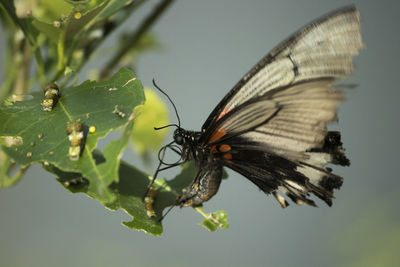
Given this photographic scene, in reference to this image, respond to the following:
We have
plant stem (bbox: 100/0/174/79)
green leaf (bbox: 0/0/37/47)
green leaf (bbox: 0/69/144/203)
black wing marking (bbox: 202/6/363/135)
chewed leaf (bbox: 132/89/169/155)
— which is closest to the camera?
green leaf (bbox: 0/69/144/203)

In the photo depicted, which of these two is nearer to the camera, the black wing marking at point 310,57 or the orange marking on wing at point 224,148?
the black wing marking at point 310,57

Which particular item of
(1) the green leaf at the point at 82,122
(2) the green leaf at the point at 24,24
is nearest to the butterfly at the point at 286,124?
(1) the green leaf at the point at 82,122

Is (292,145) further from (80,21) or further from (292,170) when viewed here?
(80,21)

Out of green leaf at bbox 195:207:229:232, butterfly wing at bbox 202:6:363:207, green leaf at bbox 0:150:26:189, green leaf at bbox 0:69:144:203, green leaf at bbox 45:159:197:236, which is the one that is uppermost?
butterfly wing at bbox 202:6:363:207

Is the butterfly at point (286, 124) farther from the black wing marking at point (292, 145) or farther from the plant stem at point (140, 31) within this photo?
the plant stem at point (140, 31)

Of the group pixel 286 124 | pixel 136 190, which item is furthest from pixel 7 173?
pixel 286 124

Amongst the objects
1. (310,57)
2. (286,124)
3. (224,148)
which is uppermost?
(310,57)

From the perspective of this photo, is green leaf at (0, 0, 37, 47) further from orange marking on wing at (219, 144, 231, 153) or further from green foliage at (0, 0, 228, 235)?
orange marking on wing at (219, 144, 231, 153)

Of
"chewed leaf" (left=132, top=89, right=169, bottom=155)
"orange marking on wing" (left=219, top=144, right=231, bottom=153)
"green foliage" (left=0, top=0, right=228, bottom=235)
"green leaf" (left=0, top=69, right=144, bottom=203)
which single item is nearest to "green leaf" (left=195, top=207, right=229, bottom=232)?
"green foliage" (left=0, top=0, right=228, bottom=235)
